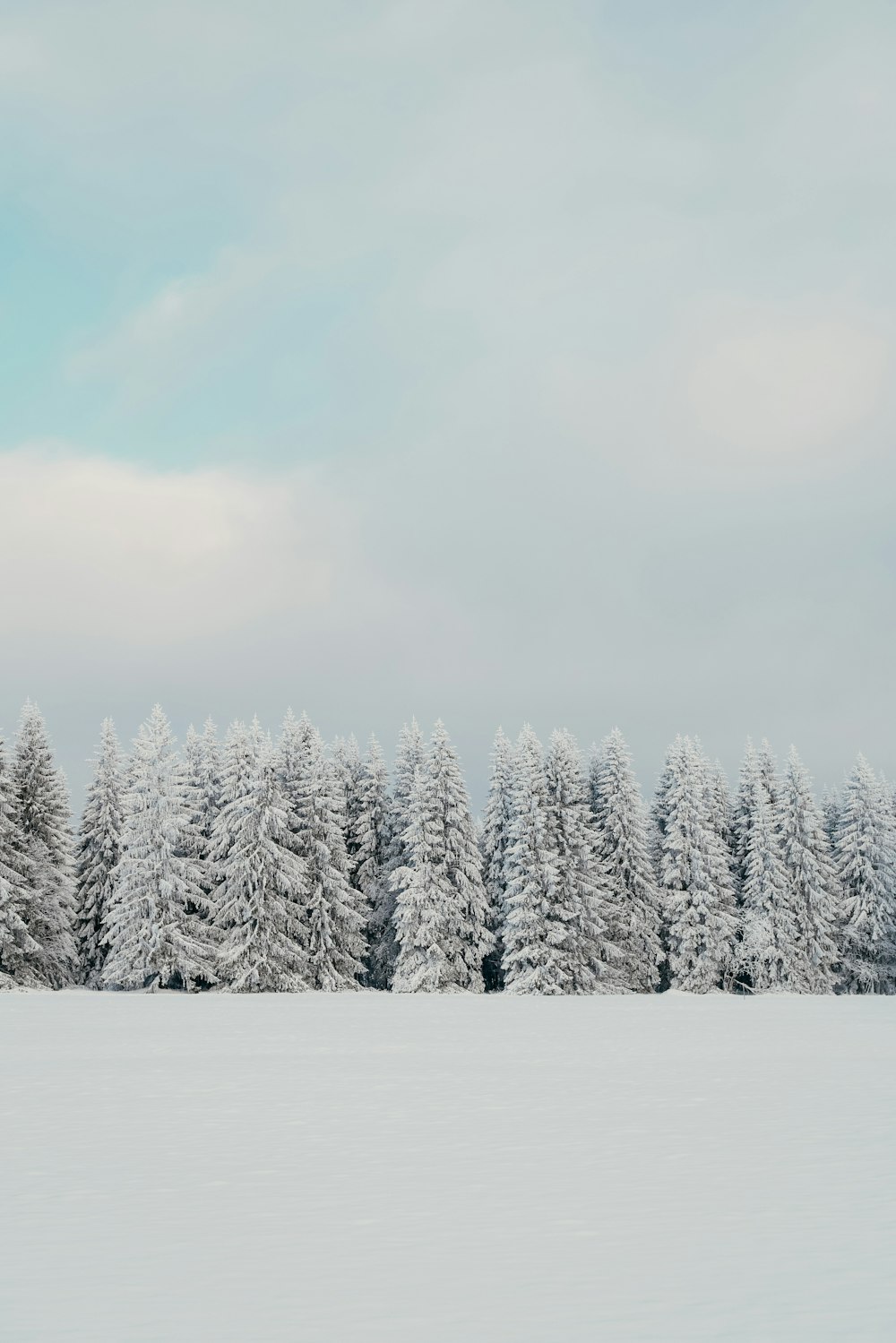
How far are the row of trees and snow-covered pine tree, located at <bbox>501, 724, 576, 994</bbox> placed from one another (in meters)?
0.13

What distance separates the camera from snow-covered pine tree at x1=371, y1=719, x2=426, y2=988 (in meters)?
66.6

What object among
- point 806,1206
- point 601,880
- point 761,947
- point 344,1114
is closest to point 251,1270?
point 806,1206

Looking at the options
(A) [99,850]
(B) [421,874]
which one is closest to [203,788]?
(A) [99,850]

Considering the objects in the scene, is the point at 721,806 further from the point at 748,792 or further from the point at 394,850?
the point at 394,850

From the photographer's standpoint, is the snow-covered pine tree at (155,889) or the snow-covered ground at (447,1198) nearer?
the snow-covered ground at (447,1198)

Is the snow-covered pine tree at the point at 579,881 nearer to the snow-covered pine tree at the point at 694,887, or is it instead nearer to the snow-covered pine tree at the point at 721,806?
the snow-covered pine tree at the point at 694,887

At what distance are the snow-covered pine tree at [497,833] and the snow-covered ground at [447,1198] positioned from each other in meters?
42.5

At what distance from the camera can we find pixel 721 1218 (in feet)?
34.8

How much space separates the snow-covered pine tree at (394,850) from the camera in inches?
2623

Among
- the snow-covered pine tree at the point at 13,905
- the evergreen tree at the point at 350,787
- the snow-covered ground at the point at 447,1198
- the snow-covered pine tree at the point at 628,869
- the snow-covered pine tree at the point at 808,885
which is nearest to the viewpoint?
the snow-covered ground at the point at 447,1198

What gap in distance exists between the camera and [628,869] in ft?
222

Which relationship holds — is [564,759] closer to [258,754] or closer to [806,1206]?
[258,754]

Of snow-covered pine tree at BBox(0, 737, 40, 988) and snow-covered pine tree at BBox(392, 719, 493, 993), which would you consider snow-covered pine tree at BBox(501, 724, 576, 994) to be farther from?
snow-covered pine tree at BBox(0, 737, 40, 988)

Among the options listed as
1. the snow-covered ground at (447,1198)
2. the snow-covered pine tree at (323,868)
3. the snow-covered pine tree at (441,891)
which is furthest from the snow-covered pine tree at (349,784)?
the snow-covered ground at (447,1198)
